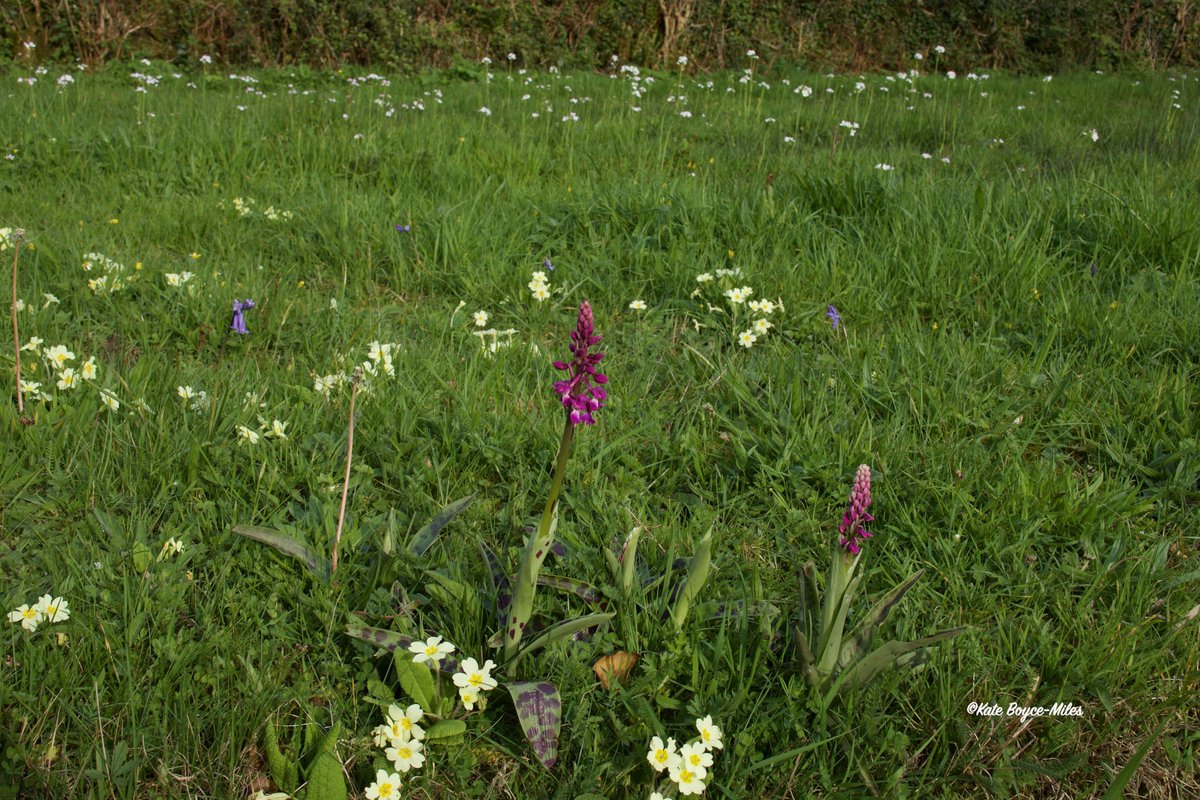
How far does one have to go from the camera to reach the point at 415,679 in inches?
69.6

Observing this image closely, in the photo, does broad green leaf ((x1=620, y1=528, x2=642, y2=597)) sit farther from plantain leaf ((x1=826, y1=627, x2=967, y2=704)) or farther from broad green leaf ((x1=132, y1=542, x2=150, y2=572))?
broad green leaf ((x1=132, y1=542, x2=150, y2=572))

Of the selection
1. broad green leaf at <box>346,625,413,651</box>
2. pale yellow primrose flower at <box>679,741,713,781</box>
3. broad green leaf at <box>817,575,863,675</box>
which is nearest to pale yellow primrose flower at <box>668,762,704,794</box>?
pale yellow primrose flower at <box>679,741,713,781</box>

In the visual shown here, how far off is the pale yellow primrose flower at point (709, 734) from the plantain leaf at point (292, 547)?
915 millimetres

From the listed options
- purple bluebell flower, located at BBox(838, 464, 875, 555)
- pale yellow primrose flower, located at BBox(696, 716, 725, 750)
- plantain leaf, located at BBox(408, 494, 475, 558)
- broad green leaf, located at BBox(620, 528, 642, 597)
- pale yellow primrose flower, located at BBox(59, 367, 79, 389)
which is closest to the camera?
purple bluebell flower, located at BBox(838, 464, 875, 555)

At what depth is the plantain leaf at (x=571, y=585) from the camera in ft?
6.57

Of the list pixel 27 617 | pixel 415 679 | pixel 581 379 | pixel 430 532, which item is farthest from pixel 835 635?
pixel 27 617

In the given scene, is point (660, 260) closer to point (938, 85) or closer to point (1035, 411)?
point (1035, 411)

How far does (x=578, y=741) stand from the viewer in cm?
178

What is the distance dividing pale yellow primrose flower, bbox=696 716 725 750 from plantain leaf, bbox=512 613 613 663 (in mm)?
289

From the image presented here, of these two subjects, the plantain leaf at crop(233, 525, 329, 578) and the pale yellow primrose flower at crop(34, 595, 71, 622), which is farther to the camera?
the plantain leaf at crop(233, 525, 329, 578)

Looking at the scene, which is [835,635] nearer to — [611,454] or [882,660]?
[882,660]

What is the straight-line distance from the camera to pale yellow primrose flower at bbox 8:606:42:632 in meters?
1.81

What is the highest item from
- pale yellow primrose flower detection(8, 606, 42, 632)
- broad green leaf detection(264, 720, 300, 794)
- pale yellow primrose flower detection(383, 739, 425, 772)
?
pale yellow primrose flower detection(8, 606, 42, 632)

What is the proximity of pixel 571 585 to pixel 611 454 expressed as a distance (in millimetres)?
632
